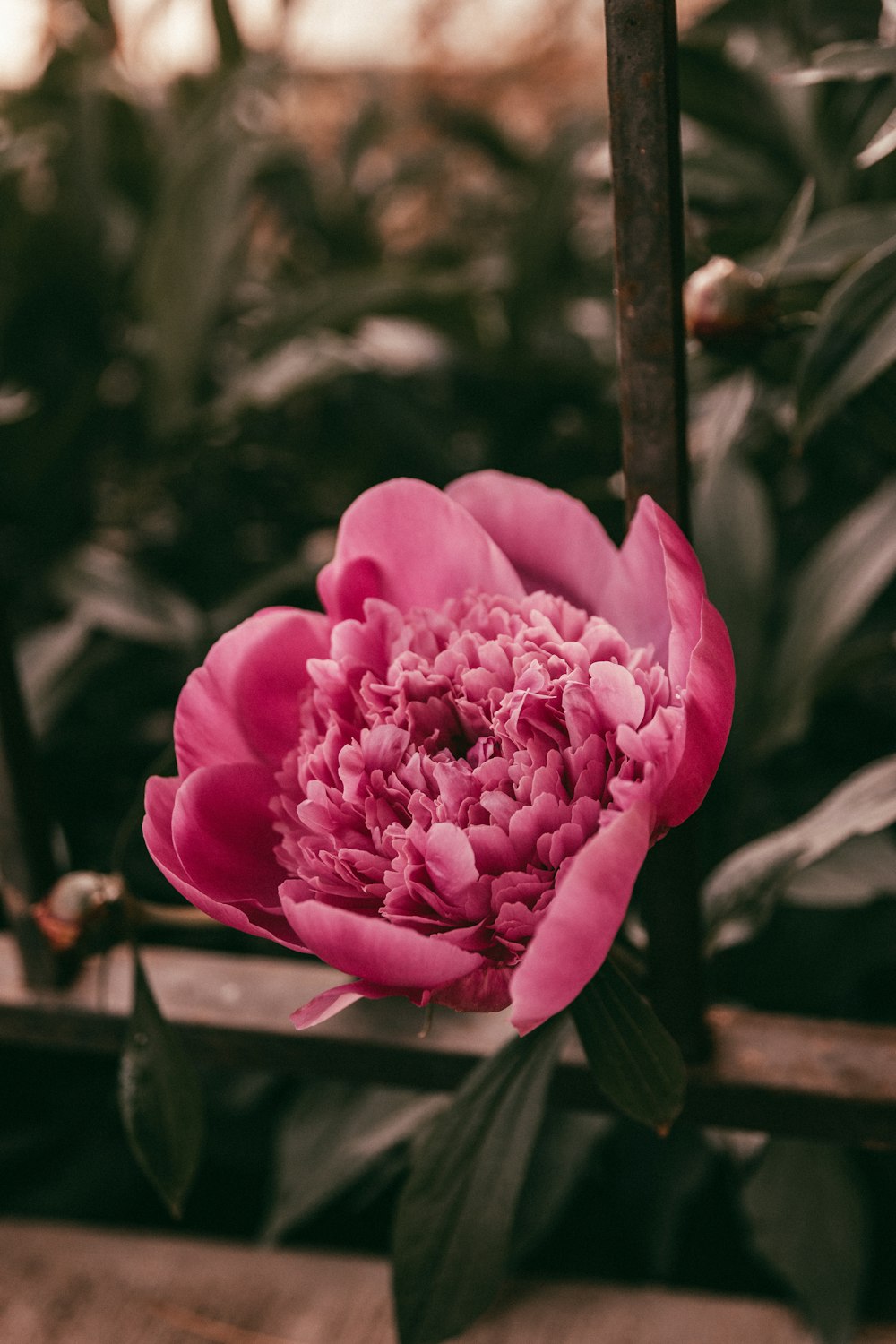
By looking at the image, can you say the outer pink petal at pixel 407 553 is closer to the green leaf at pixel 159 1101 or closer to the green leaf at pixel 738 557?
the green leaf at pixel 159 1101

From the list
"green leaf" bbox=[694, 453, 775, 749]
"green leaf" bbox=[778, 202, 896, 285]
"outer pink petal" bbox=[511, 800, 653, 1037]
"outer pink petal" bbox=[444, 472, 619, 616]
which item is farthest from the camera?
"green leaf" bbox=[694, 453, 775, 749]

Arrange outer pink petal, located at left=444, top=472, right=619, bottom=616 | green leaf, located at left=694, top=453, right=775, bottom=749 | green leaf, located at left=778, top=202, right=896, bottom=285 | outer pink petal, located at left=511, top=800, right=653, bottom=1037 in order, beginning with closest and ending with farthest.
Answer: outer pink petal, located at left=511, top=800, right=653, bottom=1037 → outer pink petal, located at left=444, top=472, right=619, bottom=616 → green leaf, located at left=778, top=202, right=896, bottom=285 → green leaf, located at left=694, top=453, right=775, bottom=749

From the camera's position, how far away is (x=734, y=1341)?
53cm

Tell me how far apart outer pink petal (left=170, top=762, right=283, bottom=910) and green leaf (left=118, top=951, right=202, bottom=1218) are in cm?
12

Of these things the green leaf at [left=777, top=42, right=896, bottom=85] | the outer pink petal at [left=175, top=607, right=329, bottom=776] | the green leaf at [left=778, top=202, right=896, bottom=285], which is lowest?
the outer pink petal at [left=175, top=607, right=329, bottom=776]

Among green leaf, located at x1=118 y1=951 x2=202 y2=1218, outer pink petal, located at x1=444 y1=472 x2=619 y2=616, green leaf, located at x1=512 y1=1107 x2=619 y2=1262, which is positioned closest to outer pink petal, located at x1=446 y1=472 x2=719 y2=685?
outer pink petal, located at x1=444 y1=472 x2=619 y2=616

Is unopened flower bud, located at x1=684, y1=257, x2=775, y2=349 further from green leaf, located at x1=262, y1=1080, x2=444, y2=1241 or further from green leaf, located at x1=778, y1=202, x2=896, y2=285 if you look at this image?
green leaf, located at x1=262, y1=1080, x2=444, y2=1241

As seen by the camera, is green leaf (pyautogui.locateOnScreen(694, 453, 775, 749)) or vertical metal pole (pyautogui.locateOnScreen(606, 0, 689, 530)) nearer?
vertical metal pole (pyautogui.locateOnScreen(606, 0, 689, 530))

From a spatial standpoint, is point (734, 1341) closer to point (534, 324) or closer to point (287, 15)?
point (534, 324)

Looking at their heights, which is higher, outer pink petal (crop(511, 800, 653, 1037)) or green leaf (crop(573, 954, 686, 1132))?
outer pink petal (crop(511, 800, 653, 1037))

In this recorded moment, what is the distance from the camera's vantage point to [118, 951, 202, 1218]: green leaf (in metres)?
0.40

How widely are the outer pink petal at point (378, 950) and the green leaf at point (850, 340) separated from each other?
0.81ft

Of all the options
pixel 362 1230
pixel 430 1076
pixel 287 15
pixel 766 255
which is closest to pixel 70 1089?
pixel 362 1230

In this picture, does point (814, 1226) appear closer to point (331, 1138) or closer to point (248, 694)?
point (331, 1138)
